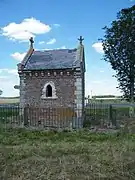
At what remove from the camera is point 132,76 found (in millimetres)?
26453

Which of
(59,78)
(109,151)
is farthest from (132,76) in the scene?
(109,151)

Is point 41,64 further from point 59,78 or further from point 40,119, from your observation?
Result: point 40,119

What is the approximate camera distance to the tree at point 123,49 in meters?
25.5

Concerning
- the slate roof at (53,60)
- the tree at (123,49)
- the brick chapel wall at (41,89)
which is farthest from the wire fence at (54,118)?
the tree at (123,49)

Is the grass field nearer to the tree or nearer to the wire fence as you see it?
the wire fence

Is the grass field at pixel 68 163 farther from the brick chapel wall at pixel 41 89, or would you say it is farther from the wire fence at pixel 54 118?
the brick chapel wall at pixel 41 89

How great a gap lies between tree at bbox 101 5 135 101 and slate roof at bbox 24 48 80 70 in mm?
6512

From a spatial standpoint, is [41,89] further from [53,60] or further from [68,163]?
[68,163]

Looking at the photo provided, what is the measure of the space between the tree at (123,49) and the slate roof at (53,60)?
651 cm

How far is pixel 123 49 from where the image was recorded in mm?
26219

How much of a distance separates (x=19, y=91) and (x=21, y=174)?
48.2ft

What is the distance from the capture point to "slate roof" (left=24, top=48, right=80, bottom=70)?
19.8m

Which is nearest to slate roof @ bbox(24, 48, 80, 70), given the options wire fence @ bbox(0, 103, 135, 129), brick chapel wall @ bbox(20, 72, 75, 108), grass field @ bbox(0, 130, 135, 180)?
brick chapel wall @ bbox(20, 72, 75, 108)

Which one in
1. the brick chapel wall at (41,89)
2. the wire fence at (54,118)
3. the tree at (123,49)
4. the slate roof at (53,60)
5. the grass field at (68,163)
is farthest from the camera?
the tree at (123,49)
